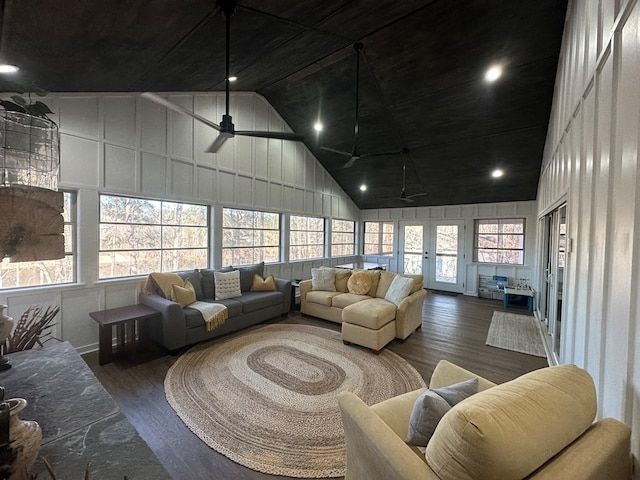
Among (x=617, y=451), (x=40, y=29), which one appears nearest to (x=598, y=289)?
(x=617, y=451)

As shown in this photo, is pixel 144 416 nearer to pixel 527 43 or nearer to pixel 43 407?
pixel 43 407

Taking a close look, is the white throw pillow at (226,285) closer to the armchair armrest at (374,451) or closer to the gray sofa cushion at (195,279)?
the gray sofa cushion at (195,279)

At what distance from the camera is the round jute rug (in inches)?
75.9

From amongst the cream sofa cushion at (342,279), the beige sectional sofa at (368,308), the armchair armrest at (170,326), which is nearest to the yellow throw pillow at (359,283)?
the beige sectional sofa at (368,308)

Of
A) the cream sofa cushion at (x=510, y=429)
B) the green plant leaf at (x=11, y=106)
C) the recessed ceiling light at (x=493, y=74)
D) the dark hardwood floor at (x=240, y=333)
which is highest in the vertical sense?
the recessed ceiling light at (x=493, y=74)

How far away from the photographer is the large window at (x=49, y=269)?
9.79 ft

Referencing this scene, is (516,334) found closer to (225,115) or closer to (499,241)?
(499,241)

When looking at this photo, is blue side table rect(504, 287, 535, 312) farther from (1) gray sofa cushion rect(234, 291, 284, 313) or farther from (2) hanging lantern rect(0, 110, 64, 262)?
(2) hanging lantern rect(0, 110, 64, 262)

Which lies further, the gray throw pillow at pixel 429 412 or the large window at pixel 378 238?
the large window at pixel 378 238

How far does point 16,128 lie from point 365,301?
3.83m

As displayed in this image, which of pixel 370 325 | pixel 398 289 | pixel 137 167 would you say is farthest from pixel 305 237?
pixel 137 167

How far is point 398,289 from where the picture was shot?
13.6 feet

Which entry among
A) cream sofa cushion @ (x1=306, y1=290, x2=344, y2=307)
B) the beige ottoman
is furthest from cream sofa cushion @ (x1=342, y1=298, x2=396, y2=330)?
cream sofa cushion @ (x1=306, y1=290, x2=344, y2=307)

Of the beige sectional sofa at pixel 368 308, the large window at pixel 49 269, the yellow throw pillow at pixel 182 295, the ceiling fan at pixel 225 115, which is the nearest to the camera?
the ceiling fan at pixel 225 115
